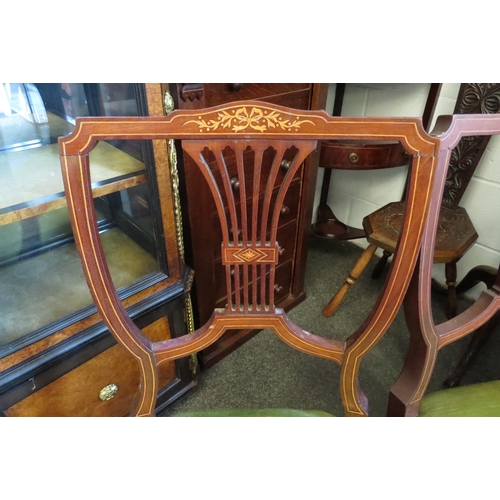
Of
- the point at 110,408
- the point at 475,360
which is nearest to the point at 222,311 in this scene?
the point at 110,408

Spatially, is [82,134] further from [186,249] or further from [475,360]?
[475,360]

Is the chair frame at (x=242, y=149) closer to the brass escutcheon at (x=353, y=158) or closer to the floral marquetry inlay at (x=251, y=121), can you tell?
the floral marquetry inlay at (x=251, y=121)

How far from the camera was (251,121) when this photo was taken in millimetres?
428

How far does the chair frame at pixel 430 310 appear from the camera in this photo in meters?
0.45

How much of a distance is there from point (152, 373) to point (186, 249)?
412 mm

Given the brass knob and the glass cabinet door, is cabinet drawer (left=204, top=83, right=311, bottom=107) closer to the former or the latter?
the glass cabinet door

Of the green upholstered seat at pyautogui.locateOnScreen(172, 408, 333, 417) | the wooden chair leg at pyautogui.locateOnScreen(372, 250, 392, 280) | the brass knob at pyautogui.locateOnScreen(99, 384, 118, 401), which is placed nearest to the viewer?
the green upholstered seat at pyautogui.locateOnScreen(172, 408, 333, 417)

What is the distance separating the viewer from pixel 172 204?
0.80 m

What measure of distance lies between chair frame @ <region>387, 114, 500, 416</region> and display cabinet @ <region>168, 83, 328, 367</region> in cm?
30

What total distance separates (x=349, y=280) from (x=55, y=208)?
94 centimetres

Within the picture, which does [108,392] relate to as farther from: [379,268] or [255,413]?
[379,268]

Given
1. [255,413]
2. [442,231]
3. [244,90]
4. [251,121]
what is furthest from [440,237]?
[251,121]

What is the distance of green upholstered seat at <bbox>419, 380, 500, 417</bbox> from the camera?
65 cm

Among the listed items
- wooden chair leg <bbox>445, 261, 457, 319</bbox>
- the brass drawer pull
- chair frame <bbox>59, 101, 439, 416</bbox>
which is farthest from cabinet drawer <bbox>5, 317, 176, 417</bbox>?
wooden chair leg <bbox>445, 261, 457, 319</bbox>
